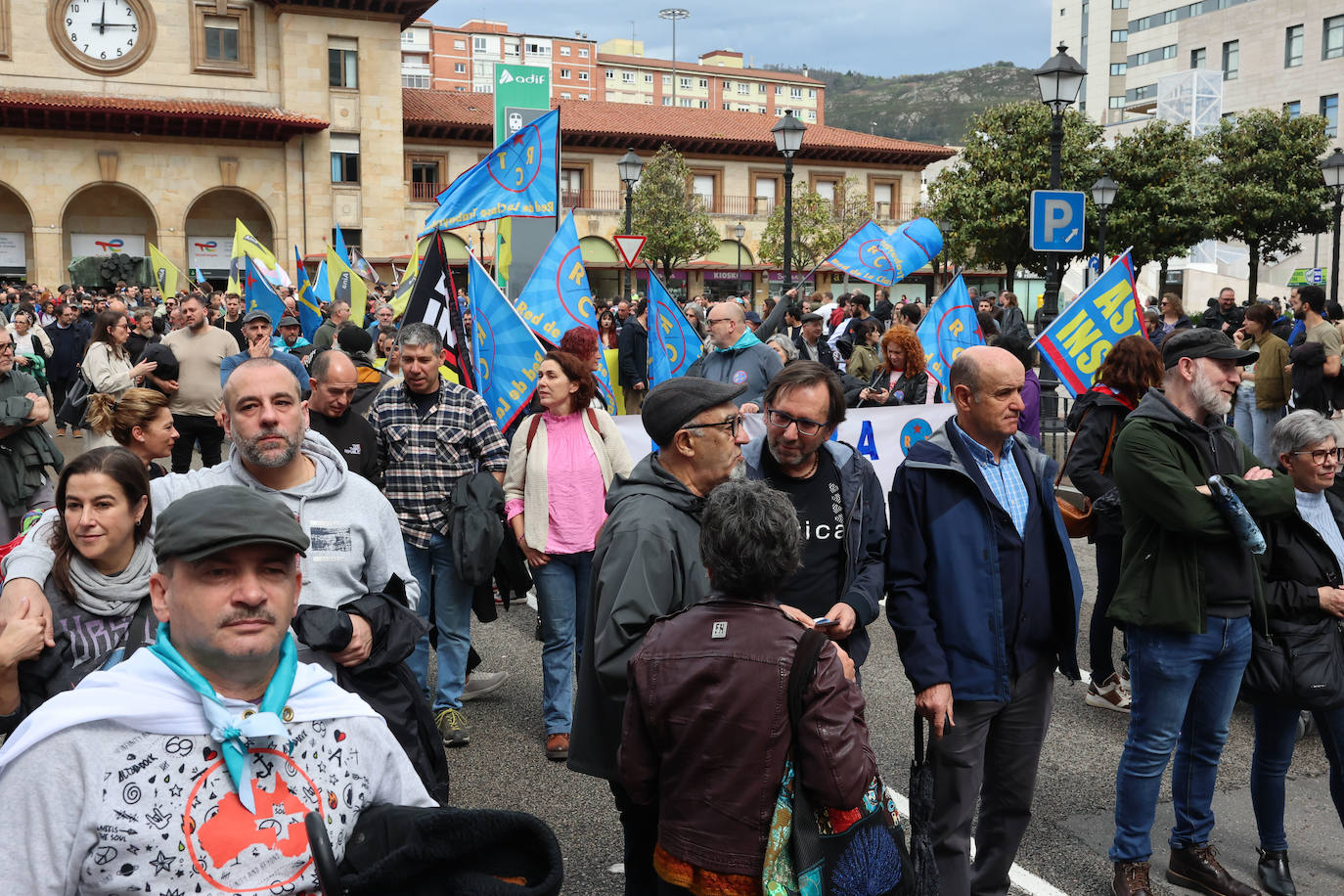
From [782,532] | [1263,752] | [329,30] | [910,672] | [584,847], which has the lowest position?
[584,847]

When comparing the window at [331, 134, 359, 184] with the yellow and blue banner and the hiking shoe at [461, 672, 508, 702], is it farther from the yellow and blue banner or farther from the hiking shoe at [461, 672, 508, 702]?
the hiking shoe at [461, 672, 508, 702]

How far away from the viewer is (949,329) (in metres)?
10.4

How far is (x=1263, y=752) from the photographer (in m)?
4.21

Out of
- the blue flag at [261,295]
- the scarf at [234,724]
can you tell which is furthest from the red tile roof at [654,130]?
the scarf at [234,724]

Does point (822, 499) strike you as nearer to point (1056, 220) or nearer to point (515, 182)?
point (515, 182)

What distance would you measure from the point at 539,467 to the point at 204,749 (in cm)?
369

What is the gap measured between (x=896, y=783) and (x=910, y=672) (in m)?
1.61

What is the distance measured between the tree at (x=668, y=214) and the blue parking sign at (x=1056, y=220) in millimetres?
37334

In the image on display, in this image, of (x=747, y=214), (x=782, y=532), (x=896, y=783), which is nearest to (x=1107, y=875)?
(x=896, y=783)

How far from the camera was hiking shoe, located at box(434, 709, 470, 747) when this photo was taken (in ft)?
18.1

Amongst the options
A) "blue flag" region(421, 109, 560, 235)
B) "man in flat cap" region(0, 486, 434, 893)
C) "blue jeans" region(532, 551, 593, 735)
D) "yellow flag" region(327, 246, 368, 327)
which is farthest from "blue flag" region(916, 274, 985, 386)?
"man in flat cap" region(0, 486, 434, 893)

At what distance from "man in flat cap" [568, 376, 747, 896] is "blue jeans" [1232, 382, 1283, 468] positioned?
9.81 metres

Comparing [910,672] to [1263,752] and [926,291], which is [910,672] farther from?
[926,291]

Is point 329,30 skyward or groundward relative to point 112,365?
skyward
